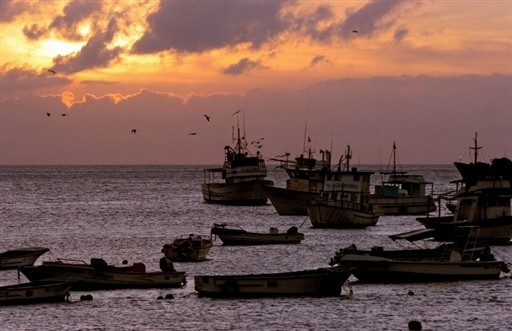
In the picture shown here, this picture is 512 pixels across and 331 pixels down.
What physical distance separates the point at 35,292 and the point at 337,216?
51073 mm

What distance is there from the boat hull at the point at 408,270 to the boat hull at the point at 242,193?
9057 cm

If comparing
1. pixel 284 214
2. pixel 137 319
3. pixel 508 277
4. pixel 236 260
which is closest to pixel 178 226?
pixel 284 214

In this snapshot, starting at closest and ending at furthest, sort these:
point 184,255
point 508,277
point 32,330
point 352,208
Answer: point 32,330
point 508,277
point 184,255
point 352,208

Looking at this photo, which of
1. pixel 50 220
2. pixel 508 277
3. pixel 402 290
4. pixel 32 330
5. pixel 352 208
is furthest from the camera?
pixel 50 220

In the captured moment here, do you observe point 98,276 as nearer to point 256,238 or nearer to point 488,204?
point 256,238

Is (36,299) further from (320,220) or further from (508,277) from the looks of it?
(320,220)

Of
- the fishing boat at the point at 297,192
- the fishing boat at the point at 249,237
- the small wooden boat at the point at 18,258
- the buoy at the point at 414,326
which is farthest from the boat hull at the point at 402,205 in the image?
the buoy at the point at 414,326

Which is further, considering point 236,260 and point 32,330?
point 236,260

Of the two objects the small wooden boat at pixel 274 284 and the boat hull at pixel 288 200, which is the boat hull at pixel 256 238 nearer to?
the small wooden boat at pixel 274 284

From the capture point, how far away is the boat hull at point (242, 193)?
152m

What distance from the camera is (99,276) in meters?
55.8

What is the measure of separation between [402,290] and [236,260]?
19.2 meters

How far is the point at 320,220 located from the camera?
100 metres

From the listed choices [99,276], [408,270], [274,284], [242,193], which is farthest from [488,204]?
[242,193]
